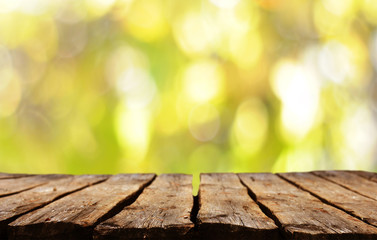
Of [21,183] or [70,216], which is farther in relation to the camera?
[21,183]

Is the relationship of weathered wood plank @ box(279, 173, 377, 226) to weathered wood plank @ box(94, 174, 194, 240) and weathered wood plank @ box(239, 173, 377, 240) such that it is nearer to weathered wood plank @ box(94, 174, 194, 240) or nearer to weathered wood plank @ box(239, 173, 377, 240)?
weathered wood plank @ box(239, 173, 377, 240)

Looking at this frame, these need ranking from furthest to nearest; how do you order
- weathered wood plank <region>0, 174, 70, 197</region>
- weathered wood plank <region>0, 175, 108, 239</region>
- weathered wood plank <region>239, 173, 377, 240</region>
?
weathered wood plank <region>0, 174, 70, 197</region>, weathered wood plank <region>0, 175, 108, 239</region>, weathered wood plank <region>239, 173, 377, 240</region>

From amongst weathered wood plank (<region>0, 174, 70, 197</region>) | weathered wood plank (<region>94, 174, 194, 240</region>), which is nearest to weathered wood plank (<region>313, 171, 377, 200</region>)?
weathered wood plank (<region>94, 174, 194, 240</region>)

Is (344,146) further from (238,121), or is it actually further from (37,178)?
(37,178)

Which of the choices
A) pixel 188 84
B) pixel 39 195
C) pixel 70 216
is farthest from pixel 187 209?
pixel 188 84

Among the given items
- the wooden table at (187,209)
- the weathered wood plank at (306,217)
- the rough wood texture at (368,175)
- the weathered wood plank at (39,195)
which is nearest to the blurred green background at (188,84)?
the rough wood texture at (368,175)

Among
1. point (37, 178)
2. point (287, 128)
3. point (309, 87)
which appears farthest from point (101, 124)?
point (37, 178)

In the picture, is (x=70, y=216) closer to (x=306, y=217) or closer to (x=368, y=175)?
(x=306, y=217)
